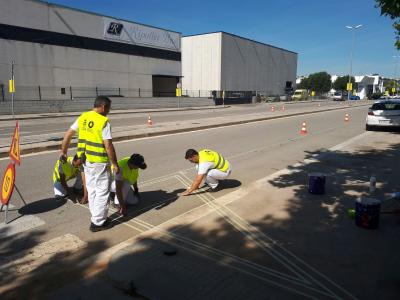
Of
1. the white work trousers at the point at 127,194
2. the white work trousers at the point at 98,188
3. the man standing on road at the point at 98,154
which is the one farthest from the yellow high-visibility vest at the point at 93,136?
the white work trousers at the point at 127,194

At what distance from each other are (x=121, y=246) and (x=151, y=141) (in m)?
9.02

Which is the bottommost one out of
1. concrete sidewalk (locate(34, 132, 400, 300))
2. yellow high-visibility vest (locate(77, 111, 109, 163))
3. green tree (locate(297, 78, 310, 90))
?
concrete sidewalk (locate(34, 132, 400, 300))

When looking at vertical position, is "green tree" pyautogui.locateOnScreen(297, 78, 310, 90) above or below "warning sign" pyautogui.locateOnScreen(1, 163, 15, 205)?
above

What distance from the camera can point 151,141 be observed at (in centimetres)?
1323

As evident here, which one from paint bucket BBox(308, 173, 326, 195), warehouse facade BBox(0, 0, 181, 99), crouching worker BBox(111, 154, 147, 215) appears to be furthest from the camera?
warehouse facade BBox(0, 0, 181, 99)

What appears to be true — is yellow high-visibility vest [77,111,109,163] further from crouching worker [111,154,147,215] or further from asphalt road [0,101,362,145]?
asphalt road [0,101,362,145]

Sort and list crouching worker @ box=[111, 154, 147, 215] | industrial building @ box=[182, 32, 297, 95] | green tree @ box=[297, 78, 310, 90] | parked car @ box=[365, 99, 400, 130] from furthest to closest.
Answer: green tree @ box=[297, 78, 310, 90]
industrial building @ box=[182, 32, 297, 95]
parked car @ box=[365, 99, 400, 130]
crouching worker @ box=[111, 154, 147, 215]

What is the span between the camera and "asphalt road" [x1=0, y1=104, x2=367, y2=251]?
506cm

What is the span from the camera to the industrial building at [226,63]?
56625mm

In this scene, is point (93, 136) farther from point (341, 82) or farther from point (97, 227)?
point (341, 82)

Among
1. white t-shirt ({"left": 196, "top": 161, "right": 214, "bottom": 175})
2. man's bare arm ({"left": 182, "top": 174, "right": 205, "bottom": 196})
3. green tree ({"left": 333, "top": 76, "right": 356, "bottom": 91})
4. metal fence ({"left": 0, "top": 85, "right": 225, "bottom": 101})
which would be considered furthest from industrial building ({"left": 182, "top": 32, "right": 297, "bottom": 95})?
green tree ({"left": 333, "top": 76, "right": 356, "bottom": 91})

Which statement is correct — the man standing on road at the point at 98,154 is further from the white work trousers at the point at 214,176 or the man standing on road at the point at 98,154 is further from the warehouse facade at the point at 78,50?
the warehouse facade at the point at 78,50

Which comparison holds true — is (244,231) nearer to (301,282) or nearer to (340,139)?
(301,282)

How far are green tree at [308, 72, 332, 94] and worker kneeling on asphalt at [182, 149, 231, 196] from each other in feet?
354
